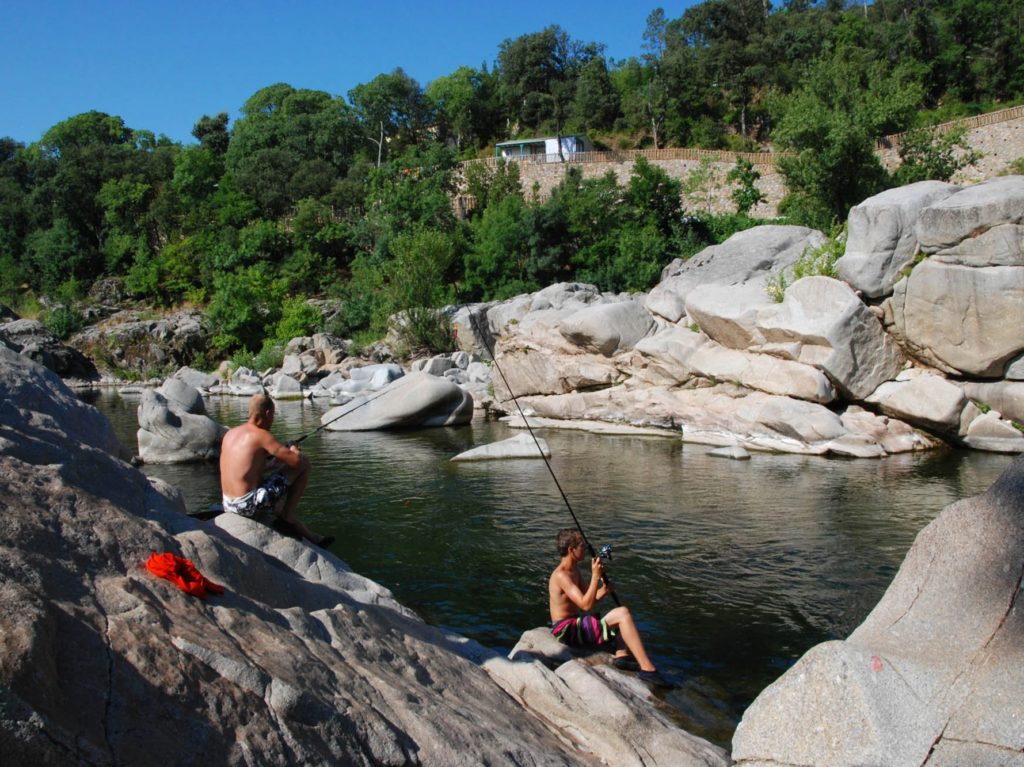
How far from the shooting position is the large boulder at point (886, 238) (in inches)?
755

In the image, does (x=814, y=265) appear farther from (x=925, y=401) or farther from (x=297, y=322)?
(x=297, y=322)

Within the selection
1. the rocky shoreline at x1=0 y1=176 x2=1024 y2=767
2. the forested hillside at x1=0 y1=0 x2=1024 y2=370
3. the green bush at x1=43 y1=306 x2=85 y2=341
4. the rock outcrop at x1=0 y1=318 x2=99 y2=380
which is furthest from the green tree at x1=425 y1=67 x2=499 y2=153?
the rocky shoreline at x1=0 y1=176 x2=1024 y2=767

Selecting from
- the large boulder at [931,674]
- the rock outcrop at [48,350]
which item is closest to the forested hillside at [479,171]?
the rock outcrop at [48,350]

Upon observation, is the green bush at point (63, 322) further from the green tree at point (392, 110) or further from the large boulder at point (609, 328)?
the large boulder at point (609, 328)

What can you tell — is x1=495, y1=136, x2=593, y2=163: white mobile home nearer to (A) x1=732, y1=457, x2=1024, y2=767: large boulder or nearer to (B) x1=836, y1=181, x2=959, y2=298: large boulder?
(B) x1=836, y1=181, x2=959, y2=298: large boulder

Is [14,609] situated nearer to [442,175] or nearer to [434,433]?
[434,433]

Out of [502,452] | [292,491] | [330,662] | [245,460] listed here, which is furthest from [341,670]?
[502,452]

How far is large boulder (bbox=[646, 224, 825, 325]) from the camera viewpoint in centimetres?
2348

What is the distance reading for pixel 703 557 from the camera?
10.8m

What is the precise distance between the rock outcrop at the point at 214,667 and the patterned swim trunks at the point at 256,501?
49 cm

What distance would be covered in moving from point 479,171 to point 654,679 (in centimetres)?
4602

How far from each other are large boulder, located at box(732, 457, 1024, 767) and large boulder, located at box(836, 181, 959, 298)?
15764 millimetres

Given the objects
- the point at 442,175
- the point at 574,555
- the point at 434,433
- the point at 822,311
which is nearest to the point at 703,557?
the point at 574,555

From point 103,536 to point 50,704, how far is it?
1.53 meters
